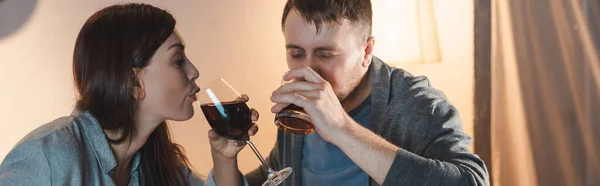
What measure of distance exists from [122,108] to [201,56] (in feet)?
3.14

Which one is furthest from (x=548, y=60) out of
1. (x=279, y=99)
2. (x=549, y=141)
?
(x=279, y=99)

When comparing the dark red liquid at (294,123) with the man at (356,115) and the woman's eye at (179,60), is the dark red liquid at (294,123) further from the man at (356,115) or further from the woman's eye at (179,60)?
the woman's eye at (179,60)

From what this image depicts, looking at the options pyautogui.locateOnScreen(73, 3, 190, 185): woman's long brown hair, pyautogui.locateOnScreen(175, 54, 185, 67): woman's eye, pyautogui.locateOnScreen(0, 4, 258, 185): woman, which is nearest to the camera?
pyautogui.locateOnScreen(0, 4, 258, 185): woman

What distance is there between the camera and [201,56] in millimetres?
2492

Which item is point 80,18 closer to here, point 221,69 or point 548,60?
point 221,69

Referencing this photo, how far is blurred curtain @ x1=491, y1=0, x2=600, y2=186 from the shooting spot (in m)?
2.46

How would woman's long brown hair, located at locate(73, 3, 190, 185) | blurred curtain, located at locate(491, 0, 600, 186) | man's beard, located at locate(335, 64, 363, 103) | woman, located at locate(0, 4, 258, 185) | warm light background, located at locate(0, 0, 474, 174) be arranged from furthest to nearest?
1. blurred curtain, located at locate(491, 0, 600, 186)
2. warm light background, located at locate(0, 0, 474, 174)
3. man's beard, located at locate(335, 64, 363, 103)
4. woman's long brown hair, located at locate(73, 3, 190, 185)
5. woman, located at locate(0, 4, 258, 185)

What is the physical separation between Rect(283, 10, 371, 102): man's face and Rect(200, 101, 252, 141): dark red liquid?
10.6 inches

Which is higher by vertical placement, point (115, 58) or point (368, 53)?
point (115, 58)

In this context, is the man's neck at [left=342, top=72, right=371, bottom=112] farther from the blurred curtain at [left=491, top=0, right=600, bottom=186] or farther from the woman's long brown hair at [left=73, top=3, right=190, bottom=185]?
the blurred curtain at [left=491, top=0, right=600, bottom=186]

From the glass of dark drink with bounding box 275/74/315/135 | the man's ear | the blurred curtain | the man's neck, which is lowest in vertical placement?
the blurred curtain

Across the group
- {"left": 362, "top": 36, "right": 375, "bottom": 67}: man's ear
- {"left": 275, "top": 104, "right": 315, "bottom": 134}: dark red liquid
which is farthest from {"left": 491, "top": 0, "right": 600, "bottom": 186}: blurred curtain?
{"left": 275, "top": 104, "right": 315, "bottom": 134}: dark red liquid

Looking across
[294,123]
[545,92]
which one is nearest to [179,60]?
[294,123]

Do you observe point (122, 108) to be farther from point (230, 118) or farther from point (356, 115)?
point (356, 115)
